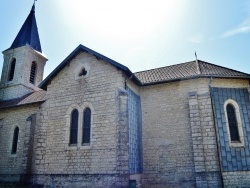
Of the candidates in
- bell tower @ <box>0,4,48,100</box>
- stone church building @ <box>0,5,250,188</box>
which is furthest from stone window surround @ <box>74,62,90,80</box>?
bell tower @ <box>0,4,48,100</box>

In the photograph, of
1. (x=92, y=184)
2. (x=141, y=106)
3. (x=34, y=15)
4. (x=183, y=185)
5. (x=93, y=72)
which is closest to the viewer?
(x=92, y=184)

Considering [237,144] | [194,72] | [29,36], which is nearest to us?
[237,144]

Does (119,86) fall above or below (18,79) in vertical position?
below

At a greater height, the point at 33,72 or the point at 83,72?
the point at 33,72

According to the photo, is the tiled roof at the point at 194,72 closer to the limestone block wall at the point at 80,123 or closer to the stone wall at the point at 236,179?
the limestone block wall at the point at 80,123

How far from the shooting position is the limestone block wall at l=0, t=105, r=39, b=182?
14.7m

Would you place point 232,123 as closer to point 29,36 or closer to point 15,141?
point 15,141

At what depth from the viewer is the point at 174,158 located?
11773 mm

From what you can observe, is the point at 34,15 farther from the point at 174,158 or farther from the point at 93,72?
the point at 174,158

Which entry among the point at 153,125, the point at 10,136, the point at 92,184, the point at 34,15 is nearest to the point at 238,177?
the point at 153,125

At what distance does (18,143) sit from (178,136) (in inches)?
450

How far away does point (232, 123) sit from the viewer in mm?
11617

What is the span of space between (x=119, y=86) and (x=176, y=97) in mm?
3603

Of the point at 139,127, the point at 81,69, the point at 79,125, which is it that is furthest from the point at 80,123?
the point at 139,127
